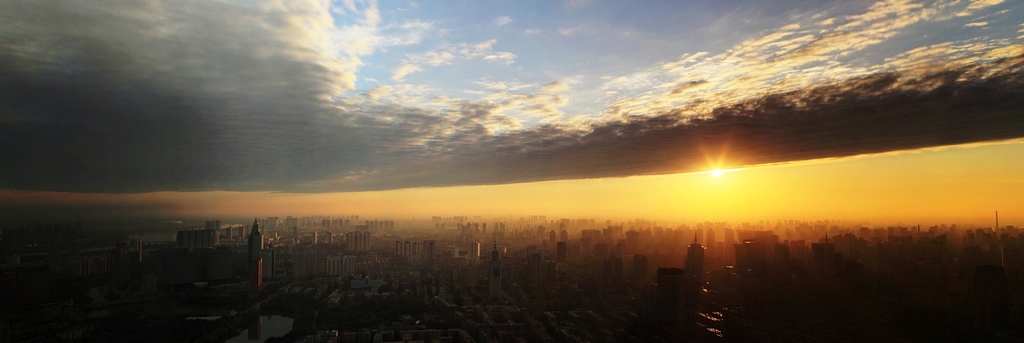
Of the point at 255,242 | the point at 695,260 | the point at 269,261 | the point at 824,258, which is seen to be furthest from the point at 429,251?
the point at 824,258

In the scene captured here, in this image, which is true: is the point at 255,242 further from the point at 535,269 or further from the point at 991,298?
the point at 991,298

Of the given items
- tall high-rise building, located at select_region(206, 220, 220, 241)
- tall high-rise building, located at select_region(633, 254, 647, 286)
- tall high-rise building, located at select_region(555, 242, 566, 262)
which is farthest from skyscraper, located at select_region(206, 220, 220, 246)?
tall high-rise building, located at select_region(633, 254, 647, 286)

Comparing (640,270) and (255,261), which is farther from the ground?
(255,261)

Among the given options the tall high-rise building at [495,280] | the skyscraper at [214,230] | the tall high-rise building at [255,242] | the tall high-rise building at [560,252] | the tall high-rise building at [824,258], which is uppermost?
the skyscraper at [214,230]

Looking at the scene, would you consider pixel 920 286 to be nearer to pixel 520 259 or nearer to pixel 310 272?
pixel 520 259

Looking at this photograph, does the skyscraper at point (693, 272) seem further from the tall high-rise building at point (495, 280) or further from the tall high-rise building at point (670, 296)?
the tall high-rise building at point (495, 280)

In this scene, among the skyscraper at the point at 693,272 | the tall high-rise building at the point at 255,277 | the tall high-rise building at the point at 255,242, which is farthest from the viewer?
the tall high-rise building at the point at 255,242

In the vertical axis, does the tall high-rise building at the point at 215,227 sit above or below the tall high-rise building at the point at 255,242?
above

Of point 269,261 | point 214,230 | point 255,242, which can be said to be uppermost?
point 214,230

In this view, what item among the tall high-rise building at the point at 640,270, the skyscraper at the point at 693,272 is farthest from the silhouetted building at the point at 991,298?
the tall high-rise building at the point at 640,270
